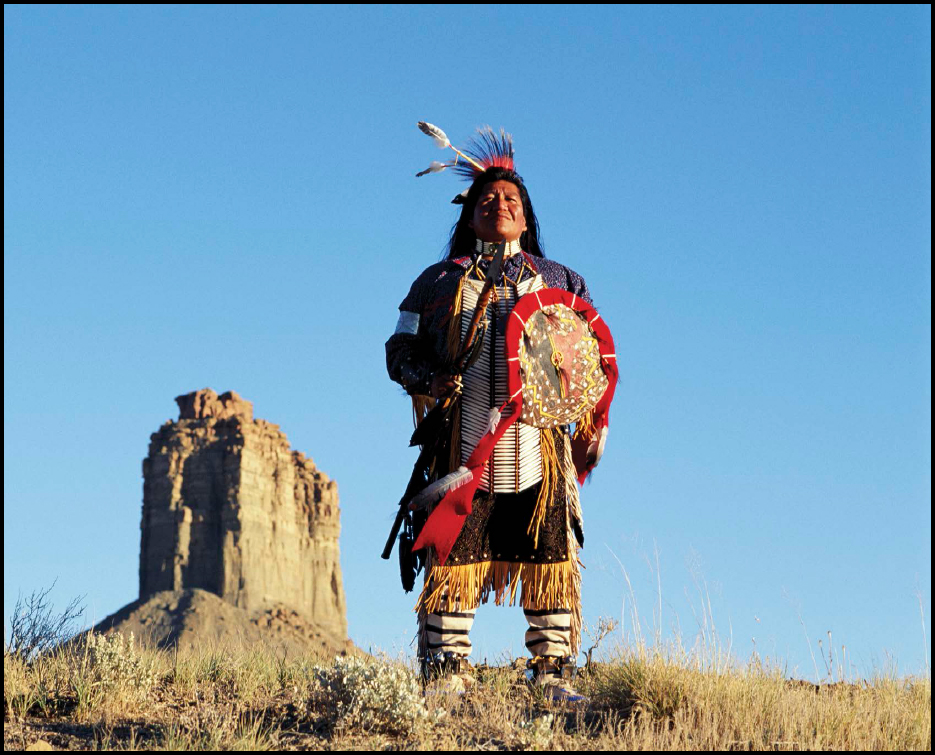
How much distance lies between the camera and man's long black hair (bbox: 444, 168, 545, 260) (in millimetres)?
7027

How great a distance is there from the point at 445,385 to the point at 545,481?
786 mm

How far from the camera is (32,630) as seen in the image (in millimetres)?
8008

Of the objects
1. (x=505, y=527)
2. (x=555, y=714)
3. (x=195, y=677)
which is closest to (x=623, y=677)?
(x=555, y=714)

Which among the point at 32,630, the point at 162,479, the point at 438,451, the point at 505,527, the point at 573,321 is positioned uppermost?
the point at 162,479

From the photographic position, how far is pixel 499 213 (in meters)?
6.86

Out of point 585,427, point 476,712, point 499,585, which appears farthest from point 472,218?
point 476,712

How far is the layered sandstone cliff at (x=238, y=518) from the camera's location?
3071 inches

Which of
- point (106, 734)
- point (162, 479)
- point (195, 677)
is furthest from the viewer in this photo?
point (162, 479)

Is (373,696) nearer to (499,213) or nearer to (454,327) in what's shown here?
(454,327)

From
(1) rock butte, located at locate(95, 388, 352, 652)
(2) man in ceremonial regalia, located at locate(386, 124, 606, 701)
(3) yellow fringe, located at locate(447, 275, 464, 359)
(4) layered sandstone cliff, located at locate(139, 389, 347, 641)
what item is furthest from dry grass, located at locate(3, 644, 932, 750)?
(4) layered sandstone cliff, located at locate(139, 389, 347, 641)

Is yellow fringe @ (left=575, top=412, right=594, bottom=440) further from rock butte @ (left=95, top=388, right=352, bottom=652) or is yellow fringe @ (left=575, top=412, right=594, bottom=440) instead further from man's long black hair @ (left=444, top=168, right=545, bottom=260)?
rock butte @ (left=95, top=388, right=352, bottom=652)

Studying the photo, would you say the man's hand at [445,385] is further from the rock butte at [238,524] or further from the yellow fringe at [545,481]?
the rock butte at [238,524]

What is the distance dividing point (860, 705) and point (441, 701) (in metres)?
2.20

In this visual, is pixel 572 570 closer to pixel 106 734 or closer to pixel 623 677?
pixel 623 677
